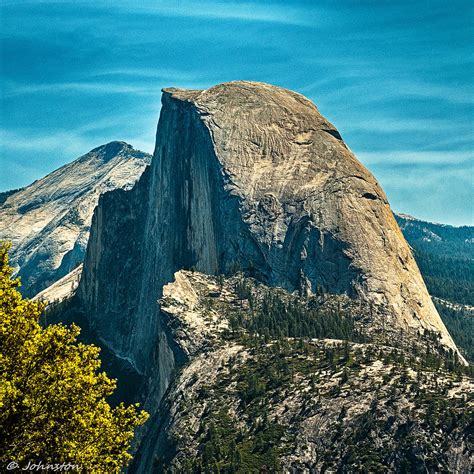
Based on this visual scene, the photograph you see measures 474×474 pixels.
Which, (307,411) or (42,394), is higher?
(42,394)

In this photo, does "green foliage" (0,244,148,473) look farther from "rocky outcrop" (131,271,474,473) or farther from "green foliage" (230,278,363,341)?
"green foliage" (230,278,363,341)

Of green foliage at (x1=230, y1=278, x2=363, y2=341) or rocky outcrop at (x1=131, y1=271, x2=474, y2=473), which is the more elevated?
green foliage at (x1=230, y1=278, x2=363, y2=341)

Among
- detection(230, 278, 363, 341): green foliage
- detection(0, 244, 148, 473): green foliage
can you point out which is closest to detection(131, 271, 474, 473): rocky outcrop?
detection(230, 278, 363, 341): green foliage

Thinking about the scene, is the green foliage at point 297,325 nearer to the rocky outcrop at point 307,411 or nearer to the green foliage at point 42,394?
the rocky outcrop at point 307,411

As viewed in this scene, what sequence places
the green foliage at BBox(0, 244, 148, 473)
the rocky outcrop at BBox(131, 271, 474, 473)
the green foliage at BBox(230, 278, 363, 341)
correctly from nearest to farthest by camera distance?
the green foliage at BBox(0, 244, 148, 473), the rocky outcrop at BBox(131, 271, 474, 473), the green foliage at BBox(230, 278, 363, 341)

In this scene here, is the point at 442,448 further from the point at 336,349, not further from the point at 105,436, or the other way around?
the point at 105,436

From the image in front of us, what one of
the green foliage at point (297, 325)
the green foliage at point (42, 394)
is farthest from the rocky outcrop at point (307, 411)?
the green foliage at point (42, 394)

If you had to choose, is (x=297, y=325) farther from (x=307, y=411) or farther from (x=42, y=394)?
(x=42, y=394)

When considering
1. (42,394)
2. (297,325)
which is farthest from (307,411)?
(42,394)

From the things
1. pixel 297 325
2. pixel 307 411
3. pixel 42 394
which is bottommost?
pixel 307 411
